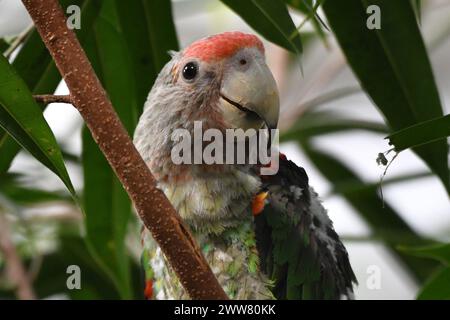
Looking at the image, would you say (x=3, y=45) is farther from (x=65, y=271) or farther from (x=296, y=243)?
(x=65, y=271)

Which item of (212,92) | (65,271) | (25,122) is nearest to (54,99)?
(25,122)

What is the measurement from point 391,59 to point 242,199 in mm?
480

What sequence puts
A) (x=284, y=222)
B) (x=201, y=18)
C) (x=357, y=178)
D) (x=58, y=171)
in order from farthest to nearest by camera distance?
(x=201, y=18) → (x=357, y=178) → (x=284, y=222) → (x=58, y=171)

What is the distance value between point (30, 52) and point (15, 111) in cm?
37

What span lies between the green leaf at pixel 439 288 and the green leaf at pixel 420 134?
1.25ft

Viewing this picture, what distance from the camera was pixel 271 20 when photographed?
1504 mm

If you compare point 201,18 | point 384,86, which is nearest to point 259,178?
point 384,86

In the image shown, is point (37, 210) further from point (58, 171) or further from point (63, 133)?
point (58, 171)

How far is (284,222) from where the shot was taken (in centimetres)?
177

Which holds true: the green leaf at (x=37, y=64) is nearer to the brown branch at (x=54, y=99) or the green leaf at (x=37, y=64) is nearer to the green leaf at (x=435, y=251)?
the brown branch at (x=54, y=99)

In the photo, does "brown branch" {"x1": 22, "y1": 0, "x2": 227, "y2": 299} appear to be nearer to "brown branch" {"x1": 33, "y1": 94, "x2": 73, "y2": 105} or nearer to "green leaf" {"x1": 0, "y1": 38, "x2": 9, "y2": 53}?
"brown branch" {"x1": 33, "y1": 94, "x2": 73, "y2": 105}

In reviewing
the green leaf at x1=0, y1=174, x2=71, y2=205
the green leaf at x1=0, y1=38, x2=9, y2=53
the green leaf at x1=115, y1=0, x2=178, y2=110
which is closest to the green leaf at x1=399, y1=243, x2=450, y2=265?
the green leaf at x1=115, y1=0, x2=178, y2=110

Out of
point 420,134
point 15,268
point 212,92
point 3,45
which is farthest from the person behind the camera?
point 15,268

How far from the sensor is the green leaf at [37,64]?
160 centimetres
